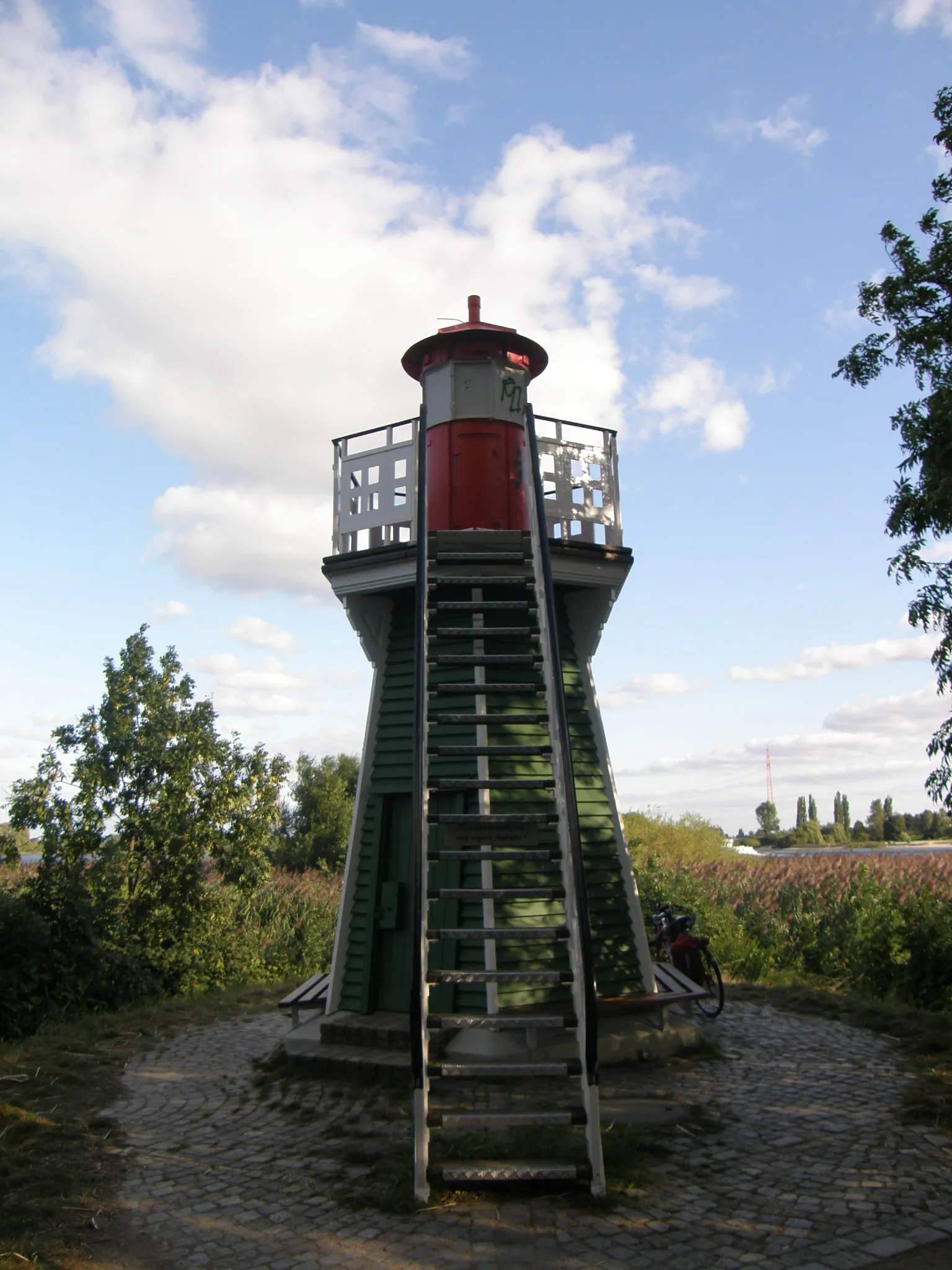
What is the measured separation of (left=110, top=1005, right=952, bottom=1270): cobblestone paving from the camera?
4.23m

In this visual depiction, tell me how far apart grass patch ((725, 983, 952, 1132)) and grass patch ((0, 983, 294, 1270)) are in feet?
17.3

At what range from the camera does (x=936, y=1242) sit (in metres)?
4.29

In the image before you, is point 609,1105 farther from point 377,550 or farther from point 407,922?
point 377,550

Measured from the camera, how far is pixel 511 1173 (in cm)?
456

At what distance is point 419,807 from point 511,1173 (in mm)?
1934

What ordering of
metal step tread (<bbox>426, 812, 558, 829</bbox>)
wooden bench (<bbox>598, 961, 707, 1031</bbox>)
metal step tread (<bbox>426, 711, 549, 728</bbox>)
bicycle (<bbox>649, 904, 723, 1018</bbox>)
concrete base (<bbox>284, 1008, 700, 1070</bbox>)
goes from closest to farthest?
metal step tread (<bbox>426, 812, 558, 829</bbox>) → metal step tread (<bbox>426, 711, 549, 728</bbox>) → concrete base (<bbox>284, 1008, 700, 1070</bbox>) → wooden bench (<bbox>598, 961, 707, 1031</bbox>) → bicycle (<bbox>649, 904, 723, 1018</bbox>)

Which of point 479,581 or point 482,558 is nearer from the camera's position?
point 479,581

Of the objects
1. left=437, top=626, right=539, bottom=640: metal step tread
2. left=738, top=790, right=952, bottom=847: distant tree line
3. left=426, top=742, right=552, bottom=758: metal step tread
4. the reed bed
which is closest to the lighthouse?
left=437, top=626, right=539, bottom=640: metal step tread

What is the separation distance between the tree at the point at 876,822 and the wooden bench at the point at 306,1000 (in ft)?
225

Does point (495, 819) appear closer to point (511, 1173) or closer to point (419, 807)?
point (419, 807)

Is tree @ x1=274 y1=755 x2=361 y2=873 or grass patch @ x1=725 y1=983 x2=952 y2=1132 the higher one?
tree @ x1=274 y1=755 x2=361 y2=873

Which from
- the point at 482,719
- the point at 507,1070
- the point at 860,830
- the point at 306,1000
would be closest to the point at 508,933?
the point at 507,1070

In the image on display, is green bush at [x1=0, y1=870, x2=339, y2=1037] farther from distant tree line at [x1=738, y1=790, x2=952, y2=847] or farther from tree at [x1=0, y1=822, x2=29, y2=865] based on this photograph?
distant tree line at [x1=738, y1=790, x2=952, y2=847]

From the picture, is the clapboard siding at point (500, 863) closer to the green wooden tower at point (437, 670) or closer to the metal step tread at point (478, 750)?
the green wooden tower at point (437, 670)
